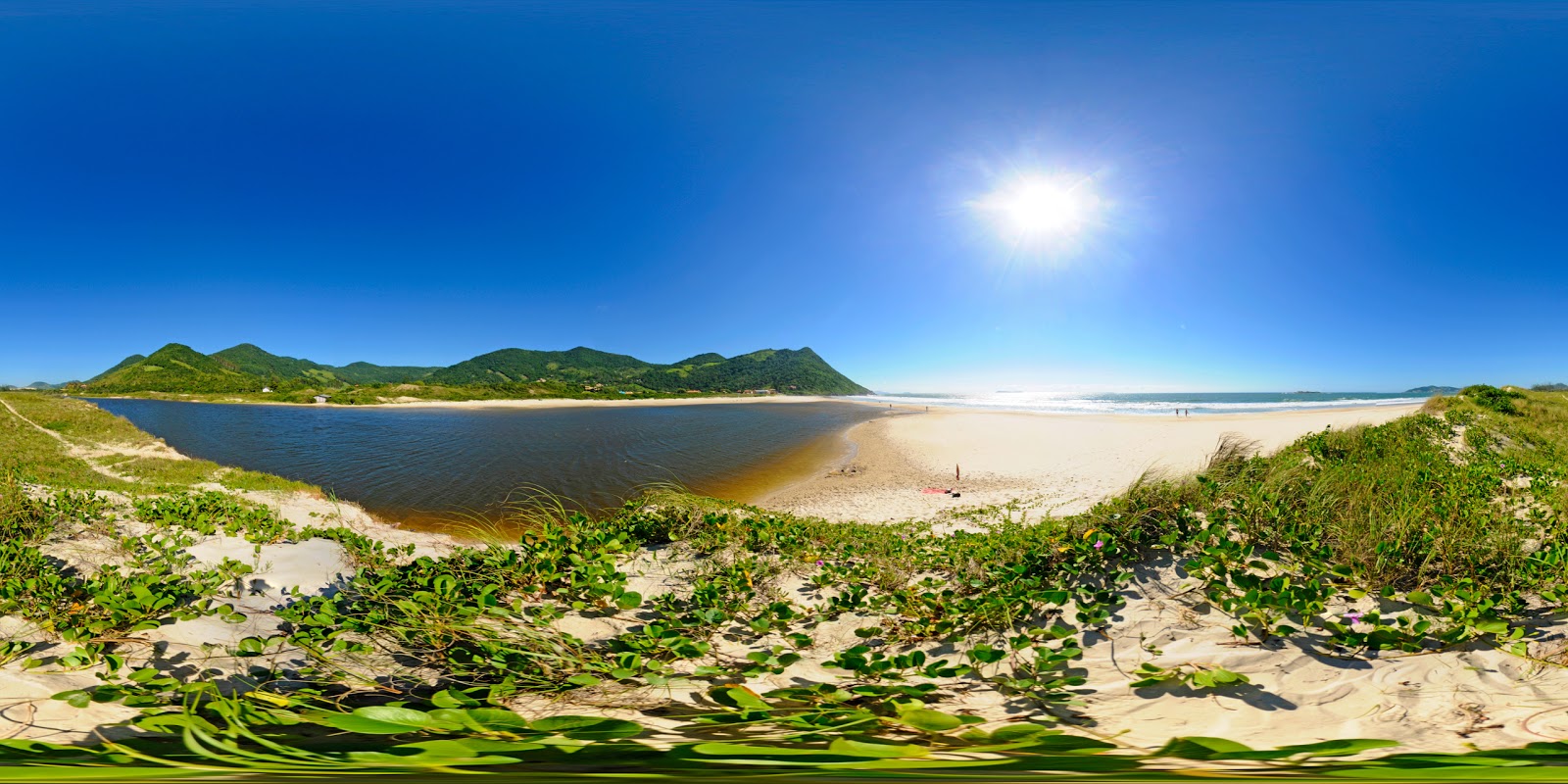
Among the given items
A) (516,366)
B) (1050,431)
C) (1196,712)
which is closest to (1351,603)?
(1196,712)

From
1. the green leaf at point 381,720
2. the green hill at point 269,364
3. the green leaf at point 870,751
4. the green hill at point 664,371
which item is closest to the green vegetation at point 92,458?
the green leaf at point 381,720

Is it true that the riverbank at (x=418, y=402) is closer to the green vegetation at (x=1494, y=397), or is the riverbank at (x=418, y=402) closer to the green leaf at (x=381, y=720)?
the green vegetation at (x=1494, y=397)

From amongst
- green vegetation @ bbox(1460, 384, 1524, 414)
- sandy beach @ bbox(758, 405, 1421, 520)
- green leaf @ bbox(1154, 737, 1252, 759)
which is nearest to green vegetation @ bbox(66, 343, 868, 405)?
sandy beach @ bbox(758, 405, 1421, 520)

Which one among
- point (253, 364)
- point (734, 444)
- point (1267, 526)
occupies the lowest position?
point (734, 444)

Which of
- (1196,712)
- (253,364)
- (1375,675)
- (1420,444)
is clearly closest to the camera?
(1196,712)

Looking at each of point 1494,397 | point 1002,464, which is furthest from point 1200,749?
point 1494,397

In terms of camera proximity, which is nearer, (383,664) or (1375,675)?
(1375,675)

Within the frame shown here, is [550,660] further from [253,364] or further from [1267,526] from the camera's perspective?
[253,364]

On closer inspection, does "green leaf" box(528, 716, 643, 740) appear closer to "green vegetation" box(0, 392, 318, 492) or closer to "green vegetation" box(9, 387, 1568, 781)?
"green vegetation" box(9, 387, 1568, 781)
